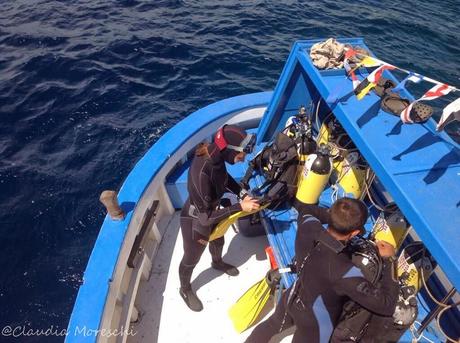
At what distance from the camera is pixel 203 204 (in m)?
3.87

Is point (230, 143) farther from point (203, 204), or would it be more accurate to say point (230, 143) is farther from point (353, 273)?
point (353, 273)

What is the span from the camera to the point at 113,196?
3830 mm

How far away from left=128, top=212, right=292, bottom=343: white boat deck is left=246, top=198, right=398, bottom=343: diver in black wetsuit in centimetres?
151

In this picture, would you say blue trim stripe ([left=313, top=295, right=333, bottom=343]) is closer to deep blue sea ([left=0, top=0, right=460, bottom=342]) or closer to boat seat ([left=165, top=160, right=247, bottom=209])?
boat seat ([left=165, top=160, right=247, bottom=209])

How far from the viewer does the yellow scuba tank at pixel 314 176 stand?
13.4 ft

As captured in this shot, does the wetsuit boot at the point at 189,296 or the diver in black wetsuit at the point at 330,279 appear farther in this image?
the wetsuit boot at the point at 189,296

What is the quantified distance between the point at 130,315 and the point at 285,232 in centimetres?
206

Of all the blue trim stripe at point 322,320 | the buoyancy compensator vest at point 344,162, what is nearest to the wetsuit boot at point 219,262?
the buoyancy compensator vest at point 344,162

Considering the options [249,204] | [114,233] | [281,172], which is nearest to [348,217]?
[249,204]

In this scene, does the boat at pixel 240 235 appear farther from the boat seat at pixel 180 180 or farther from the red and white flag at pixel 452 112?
the red and white flag at pixel 452 112

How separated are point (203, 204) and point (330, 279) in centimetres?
165

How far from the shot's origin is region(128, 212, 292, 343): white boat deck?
4270 mm

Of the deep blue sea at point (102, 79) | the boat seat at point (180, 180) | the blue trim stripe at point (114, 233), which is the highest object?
the blue trim stripe at point (114, 233)

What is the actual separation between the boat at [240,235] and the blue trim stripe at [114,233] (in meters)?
0.01
